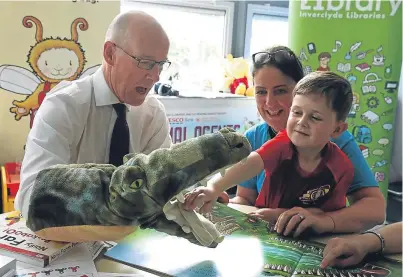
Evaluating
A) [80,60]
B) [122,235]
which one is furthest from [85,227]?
[80,60]

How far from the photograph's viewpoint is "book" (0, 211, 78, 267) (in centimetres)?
85

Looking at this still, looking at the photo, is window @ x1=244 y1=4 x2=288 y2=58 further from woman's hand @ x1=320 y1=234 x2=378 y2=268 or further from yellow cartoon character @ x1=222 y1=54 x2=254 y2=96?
woman's hand @ x1=320 y1=234 x2=378 y2=268

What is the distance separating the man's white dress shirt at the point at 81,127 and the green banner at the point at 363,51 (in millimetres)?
1453

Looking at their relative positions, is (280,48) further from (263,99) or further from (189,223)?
(189,223)

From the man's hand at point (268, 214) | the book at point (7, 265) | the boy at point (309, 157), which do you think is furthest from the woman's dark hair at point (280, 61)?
the book at point (7, 265)

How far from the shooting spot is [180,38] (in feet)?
10.8

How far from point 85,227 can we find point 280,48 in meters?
0.98

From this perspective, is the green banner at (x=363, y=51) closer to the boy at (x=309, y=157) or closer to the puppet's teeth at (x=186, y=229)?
the boy at (x=309, y=157)

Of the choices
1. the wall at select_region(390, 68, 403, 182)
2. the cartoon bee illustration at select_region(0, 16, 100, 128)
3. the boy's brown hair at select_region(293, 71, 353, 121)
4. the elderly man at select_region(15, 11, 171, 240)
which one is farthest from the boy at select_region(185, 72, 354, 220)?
the wall at select_region(390, 68, 403, 182)

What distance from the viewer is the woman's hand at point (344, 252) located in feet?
3.06

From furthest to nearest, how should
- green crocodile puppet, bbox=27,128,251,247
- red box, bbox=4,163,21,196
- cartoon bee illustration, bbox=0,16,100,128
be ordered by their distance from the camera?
1. cartoon bee illustration, bbox=0,16,100,128
2. red box, bbox=4,163,21,196
3. green crocodile puppet, bbox=27,128,251,247

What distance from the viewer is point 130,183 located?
2.29ft

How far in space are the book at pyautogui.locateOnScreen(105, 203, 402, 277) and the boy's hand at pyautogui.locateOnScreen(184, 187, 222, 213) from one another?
80mm

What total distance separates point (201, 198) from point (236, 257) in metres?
0.16
